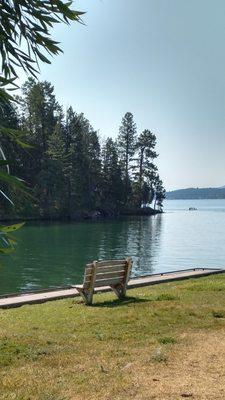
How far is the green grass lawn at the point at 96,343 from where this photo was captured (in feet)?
15.6

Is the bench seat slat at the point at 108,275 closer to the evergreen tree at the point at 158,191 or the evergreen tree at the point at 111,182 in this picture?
the evergreen tree at the point at 111,182

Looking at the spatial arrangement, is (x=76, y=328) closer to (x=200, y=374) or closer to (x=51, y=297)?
(x=200, y=374)

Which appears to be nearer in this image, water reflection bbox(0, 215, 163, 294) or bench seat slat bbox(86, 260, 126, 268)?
bench seat slat bbox(86, 260, 126, 268)

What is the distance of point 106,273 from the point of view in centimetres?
1087

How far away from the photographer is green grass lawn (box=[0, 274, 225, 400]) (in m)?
4.76

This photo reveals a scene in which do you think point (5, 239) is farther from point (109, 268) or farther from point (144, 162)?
point (144, 162)

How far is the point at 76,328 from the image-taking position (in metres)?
7.50

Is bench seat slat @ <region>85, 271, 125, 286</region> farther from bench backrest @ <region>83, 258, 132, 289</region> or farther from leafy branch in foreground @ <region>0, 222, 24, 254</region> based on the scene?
leafy branch in foreground @ <region>0, 222, 24, 254</region>


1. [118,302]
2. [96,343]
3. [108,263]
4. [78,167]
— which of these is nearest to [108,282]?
[108,263]

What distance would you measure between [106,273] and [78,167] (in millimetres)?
78971

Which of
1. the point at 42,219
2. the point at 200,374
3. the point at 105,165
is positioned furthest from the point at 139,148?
the point at 200,374

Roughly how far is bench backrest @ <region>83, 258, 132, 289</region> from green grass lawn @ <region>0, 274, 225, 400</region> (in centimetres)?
49

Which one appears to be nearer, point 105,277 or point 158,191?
point 105,277

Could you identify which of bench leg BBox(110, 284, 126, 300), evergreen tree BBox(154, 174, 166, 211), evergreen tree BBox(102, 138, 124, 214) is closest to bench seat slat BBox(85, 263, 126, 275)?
bench leg BBox(110, 284, 126, 300)
